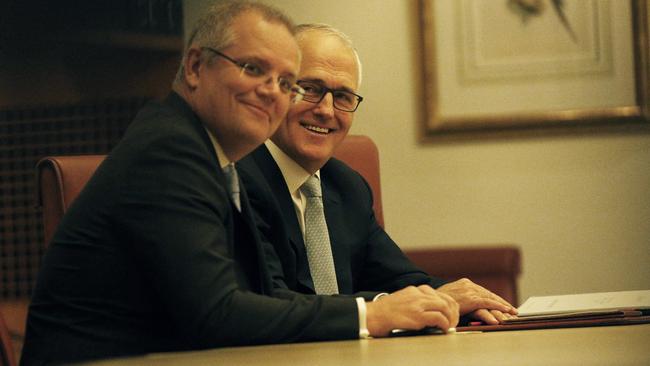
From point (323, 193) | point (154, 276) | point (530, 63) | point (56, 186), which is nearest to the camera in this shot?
point (154, 276)

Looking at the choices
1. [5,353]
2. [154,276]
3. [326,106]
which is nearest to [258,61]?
[154,276]

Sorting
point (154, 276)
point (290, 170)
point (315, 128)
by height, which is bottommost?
point (154, 276)

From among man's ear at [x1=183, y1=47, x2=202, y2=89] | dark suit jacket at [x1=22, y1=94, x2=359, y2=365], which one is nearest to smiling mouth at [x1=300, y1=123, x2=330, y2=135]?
man's ear at [x1=183, y1=47, x2=202, y2=89]

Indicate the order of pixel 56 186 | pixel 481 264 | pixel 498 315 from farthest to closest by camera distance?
pixel 481 264, pixel 56 186, pixel 498 315

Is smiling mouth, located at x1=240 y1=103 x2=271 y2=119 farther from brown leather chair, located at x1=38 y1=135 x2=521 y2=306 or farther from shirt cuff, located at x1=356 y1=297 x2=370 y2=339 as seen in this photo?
brown leather chair, located at x1=38 y1=135 x2=521 y2=306

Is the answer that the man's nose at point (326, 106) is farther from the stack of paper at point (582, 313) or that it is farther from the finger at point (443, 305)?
the finger at point (443, 305)

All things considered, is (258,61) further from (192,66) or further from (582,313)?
(582,313)

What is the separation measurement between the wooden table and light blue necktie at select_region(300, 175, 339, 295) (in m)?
0.94

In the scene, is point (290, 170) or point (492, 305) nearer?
point (492, 305)

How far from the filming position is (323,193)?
281 cm

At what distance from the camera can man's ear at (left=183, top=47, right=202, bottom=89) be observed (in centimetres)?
194

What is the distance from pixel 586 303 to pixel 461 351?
79cm

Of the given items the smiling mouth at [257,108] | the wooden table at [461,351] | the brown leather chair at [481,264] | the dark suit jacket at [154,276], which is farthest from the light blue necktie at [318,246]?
the brown leather chair at [481,264]

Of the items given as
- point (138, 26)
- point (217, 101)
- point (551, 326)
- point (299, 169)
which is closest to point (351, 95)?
point (299, 169)
